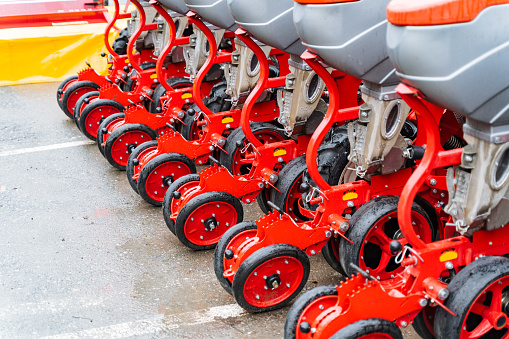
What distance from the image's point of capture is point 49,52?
31.0ft

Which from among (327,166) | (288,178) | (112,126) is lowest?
(112,126)

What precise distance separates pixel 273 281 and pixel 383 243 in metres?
0.67

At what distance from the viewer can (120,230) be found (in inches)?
206

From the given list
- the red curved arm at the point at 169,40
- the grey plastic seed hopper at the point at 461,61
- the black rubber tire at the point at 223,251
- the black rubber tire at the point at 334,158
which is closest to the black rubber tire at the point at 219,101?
the red curved arm at the point at 169,40

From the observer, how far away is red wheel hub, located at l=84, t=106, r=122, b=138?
276 inches

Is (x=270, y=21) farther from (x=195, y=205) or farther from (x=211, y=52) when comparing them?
(x=211, y=52)

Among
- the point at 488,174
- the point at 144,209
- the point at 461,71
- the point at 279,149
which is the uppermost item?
the point at 461,71

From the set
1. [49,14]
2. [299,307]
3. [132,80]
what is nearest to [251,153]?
[299,307]

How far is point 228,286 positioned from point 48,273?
1.41m

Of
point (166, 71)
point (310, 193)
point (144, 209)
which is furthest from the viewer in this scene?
point (166, 71)

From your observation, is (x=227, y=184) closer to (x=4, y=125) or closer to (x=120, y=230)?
(x=120, y=230)

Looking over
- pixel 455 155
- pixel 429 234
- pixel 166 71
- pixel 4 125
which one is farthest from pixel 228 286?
pixel 4 125

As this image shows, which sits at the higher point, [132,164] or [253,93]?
[253,93]

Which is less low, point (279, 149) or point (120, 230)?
point (279, 149)
